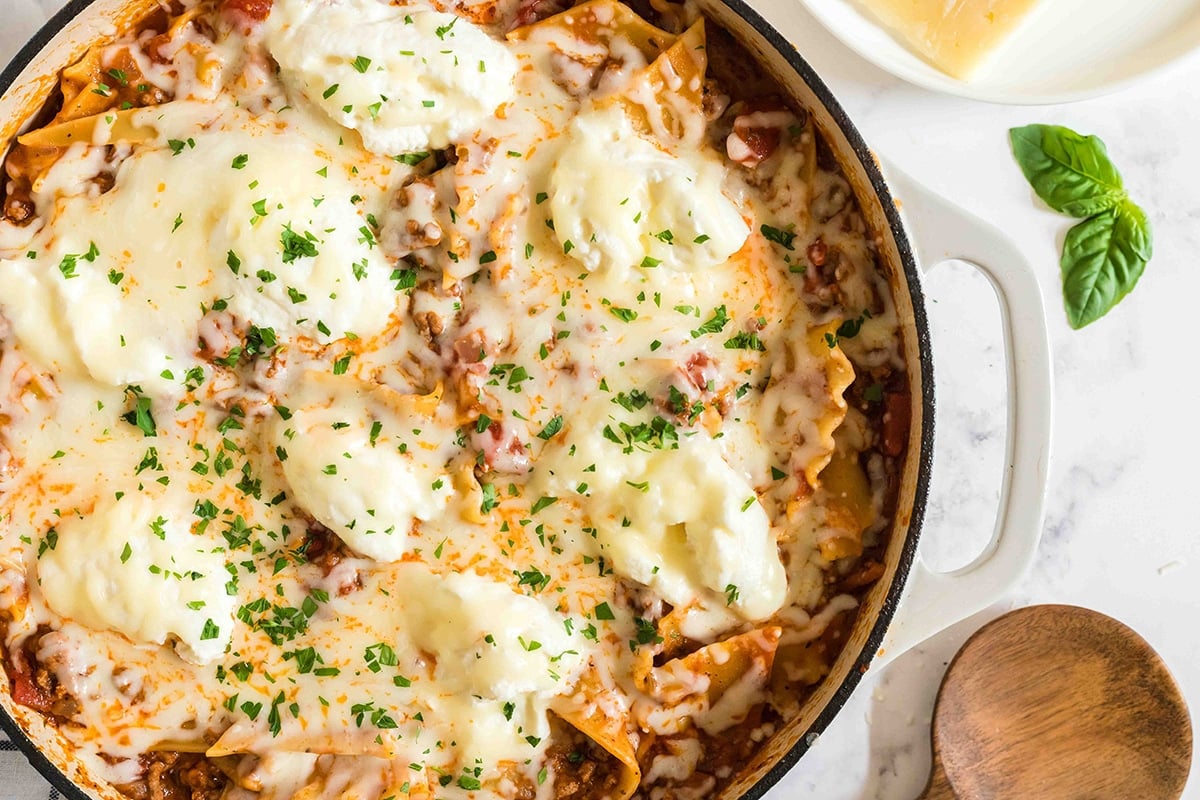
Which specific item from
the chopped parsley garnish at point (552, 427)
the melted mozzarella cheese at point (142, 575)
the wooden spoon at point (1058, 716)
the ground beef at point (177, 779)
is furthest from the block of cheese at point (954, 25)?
the ground beef at point (177, 779)

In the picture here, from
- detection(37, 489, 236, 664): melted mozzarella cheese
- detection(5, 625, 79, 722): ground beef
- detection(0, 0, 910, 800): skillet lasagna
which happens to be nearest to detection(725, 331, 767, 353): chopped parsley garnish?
detection(0, 0, 910, 800): skillet lasagna

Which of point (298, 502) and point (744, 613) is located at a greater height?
point (298, 502)

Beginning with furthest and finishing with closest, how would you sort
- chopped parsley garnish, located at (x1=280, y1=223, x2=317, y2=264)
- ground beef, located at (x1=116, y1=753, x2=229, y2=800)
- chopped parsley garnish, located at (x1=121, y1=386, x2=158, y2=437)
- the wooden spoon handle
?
the wooden spoon handle < ground beef, located at (x1=116, y1=753, x2=229, y2=800) < chopped parsley garnish, located at (x1=121, y1=386, x2=158, y2=437) < chopped parsley garnish, located at (x1=280, y1=223, x2=317, y2=264)

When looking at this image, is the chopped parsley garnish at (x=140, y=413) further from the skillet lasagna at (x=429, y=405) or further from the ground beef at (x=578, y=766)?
the ground beef at (x=578, y=766)

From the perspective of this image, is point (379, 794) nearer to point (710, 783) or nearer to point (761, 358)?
point (710, 783)

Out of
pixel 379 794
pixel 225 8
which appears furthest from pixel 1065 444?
pixel 225 8

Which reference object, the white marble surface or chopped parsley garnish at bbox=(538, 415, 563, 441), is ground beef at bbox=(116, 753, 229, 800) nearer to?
chopped parsley garnish at bbox=(538, 415, 563, 441)
